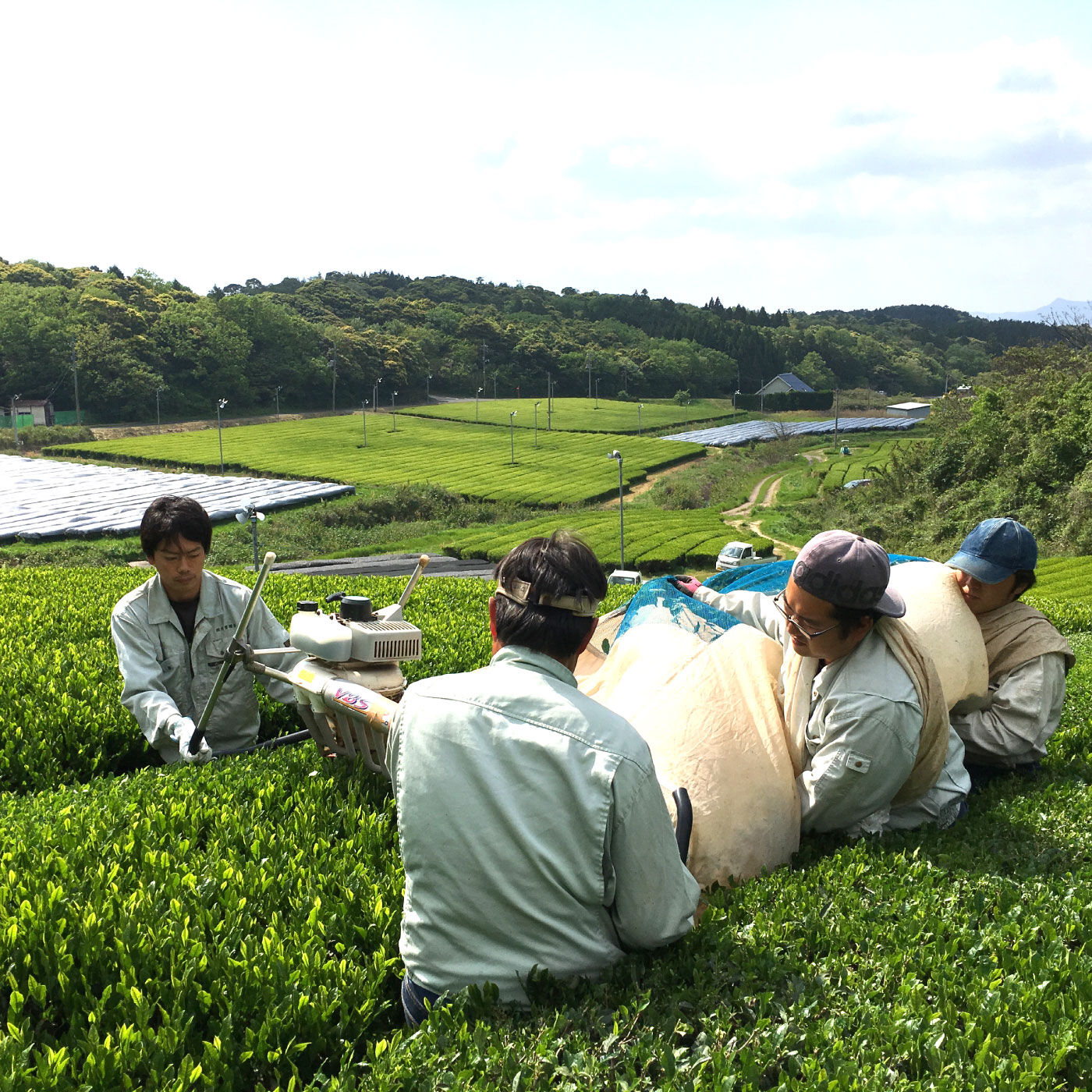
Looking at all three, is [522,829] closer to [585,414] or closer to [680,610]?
[680,610]

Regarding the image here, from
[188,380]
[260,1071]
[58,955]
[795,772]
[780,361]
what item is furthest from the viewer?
[780,361]

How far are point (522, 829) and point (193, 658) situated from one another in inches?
131

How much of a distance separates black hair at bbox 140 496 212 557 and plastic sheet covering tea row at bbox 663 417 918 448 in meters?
88.2

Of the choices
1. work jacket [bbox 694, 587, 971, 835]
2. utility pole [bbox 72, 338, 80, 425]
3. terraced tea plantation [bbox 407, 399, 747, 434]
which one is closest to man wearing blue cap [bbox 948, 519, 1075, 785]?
work jacket [bbox 694, 587, 971, 835]

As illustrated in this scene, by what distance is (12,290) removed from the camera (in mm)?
97812

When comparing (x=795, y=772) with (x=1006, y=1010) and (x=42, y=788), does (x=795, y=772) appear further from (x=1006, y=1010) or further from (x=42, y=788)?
(x=42, y=788)

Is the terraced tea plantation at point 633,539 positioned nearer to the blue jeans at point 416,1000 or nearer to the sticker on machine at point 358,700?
the sticker on machine at point 358,700

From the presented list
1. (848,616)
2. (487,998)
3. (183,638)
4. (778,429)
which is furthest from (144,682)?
(778,429)

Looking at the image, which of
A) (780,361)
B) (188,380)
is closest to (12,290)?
(188,380)

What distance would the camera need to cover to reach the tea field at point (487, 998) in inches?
96.2

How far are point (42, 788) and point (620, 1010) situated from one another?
4.26 meters

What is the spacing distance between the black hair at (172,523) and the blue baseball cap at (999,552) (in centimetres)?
365

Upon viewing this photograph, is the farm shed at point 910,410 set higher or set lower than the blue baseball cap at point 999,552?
higher

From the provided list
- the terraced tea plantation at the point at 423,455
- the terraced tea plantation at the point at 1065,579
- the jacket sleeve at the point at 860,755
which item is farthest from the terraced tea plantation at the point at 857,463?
the jacket sleeve at the point at 860,755
